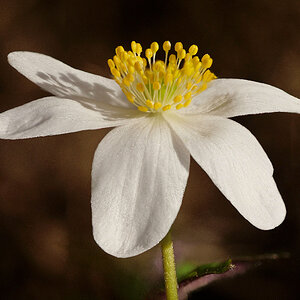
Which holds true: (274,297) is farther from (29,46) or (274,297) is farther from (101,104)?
(29,46)

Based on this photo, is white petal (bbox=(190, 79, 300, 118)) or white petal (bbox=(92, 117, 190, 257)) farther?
white petal (bbox=(190, 79, 300, 118))

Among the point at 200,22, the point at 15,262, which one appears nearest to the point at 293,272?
the point at 15,262

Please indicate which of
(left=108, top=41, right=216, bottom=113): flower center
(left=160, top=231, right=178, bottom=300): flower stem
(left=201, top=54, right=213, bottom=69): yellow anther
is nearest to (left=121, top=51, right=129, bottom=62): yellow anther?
(left=108, top=41, right=216, bottom=113): flower center

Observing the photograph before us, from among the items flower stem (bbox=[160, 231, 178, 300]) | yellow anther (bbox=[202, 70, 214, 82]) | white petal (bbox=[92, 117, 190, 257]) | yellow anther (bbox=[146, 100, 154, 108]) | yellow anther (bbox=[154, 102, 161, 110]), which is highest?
yellow anther (bbox=[202, 70, 214, 82])

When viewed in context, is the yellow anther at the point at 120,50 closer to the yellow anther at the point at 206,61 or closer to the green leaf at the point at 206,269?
the yellow anther at the point at 206,61

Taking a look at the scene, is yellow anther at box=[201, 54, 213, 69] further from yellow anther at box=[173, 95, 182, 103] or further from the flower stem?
the flower stem

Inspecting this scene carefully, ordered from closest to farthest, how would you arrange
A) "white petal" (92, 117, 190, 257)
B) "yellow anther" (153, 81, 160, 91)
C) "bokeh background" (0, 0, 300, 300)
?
1. "white petal" (92, 117, 190, 257)
2. "yellow anther" (153, 81, 160, 91)
3. "bokeh background" (0, 0, 300, 300)

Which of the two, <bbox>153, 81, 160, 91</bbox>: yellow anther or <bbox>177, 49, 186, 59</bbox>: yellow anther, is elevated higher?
<bbox>177, 49, 186, 59</bbox>: yellow anther

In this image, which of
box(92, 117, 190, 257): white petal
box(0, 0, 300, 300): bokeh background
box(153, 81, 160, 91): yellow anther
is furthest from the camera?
box(0, 0, 300, 300): bokeh background

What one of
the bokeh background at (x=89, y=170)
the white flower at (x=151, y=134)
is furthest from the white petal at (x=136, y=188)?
the bokeh background at (x=89, y=170)
